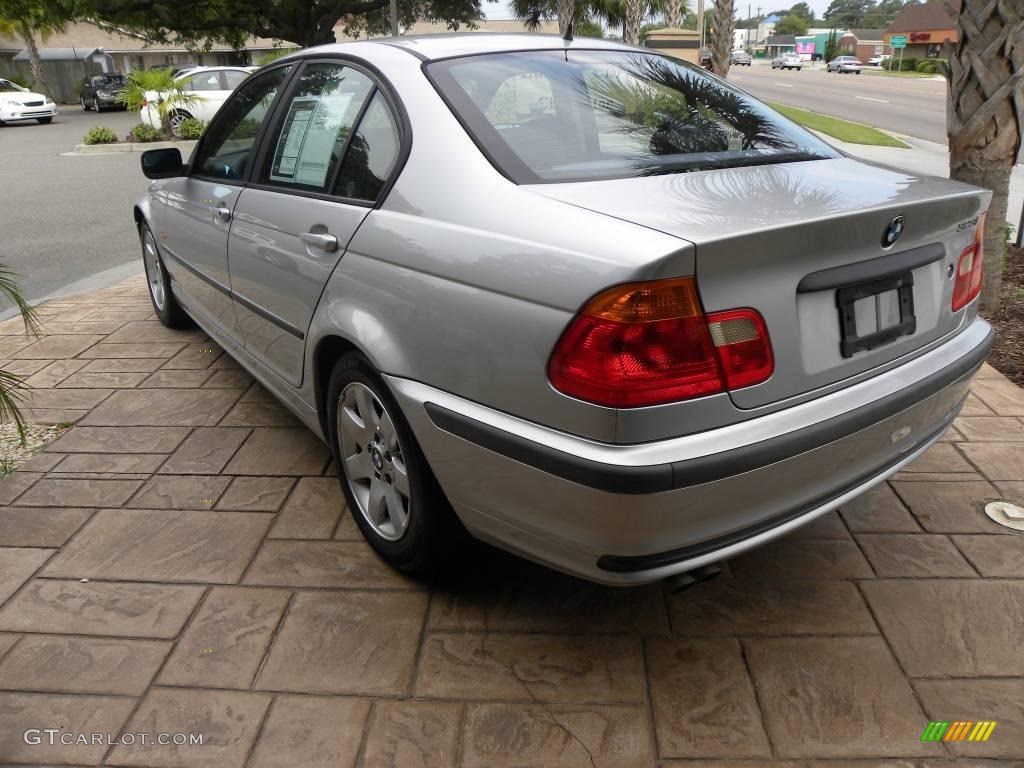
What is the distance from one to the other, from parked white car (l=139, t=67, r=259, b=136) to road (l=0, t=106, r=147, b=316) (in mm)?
1591

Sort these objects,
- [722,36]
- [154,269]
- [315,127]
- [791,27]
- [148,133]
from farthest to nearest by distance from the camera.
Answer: [791,27], [148,133], [722,36], [154,269], [315,127]

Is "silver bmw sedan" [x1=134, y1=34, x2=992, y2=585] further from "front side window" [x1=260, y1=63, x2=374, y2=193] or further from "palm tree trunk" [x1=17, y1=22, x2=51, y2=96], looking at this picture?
"palm tree trunk" [x1=17, y1=22, x2=51, y2=96]

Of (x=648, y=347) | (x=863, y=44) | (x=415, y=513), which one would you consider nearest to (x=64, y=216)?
(x=415, y=513)

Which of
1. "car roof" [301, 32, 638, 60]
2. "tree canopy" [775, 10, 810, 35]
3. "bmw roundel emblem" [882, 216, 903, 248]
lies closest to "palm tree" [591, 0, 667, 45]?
"car roof" [301, 32, 638, 60]

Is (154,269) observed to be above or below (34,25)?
below

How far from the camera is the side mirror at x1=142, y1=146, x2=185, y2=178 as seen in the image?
4121 mm

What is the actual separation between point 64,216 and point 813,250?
9.98 metres

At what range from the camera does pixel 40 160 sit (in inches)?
650

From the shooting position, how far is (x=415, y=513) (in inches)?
97.3

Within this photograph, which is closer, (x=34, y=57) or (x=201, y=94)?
(x=201, y=94)

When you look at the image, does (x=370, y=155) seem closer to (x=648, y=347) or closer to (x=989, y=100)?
(x=648, y=347)

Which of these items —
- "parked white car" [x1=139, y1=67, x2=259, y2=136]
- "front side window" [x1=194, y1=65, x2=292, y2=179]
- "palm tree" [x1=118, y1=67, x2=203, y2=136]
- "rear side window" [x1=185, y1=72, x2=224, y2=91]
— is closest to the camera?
"front side window" [x1=194, y1=65, x2=292, y2=179]

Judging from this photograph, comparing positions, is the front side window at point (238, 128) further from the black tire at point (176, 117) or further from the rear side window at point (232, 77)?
the rear side window at point (232, 77)

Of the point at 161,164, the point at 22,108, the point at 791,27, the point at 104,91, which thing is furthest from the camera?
the point at 791,27
